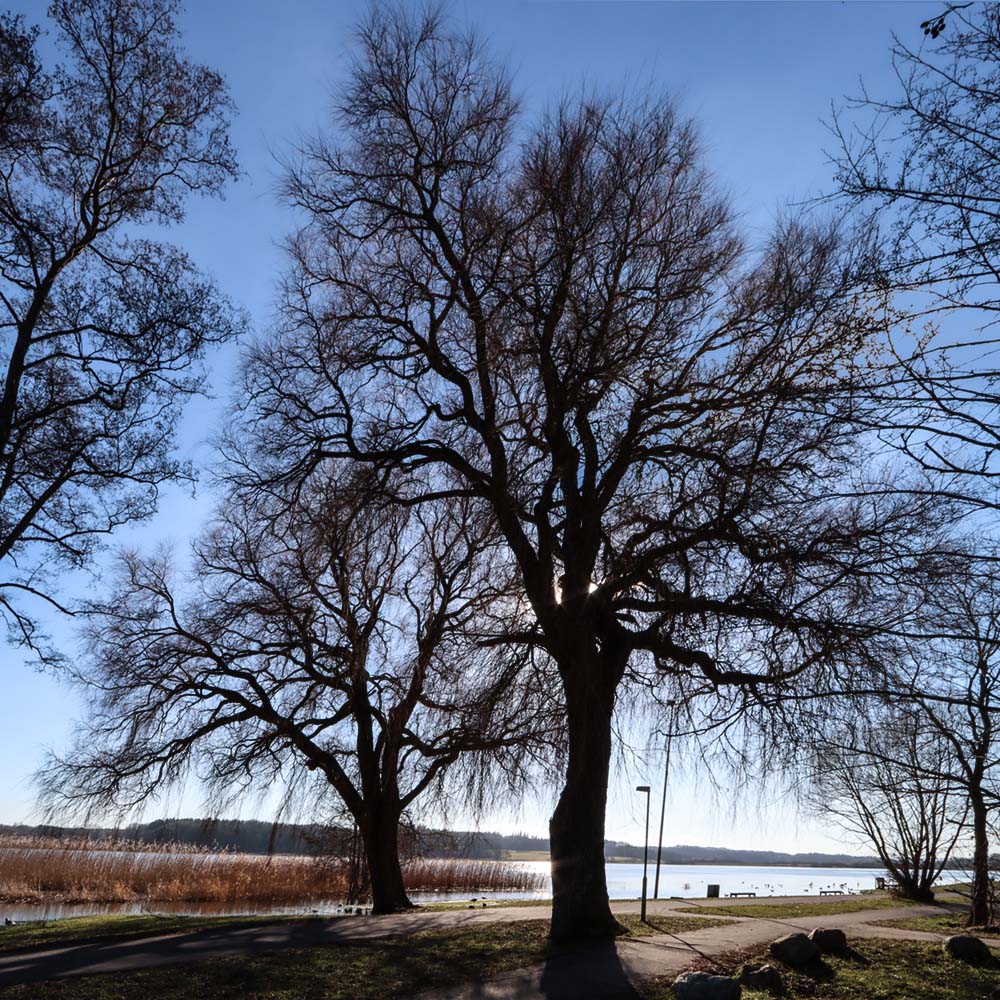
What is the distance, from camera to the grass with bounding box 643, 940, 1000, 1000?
862cm

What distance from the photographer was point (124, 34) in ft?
35.7

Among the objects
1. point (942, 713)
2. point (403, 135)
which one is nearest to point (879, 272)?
point (942, 713)

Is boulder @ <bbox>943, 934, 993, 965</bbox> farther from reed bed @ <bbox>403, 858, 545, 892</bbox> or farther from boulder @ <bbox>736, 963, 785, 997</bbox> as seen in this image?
reed bed @ <bbox>403, 858, 545, 892</bbox>

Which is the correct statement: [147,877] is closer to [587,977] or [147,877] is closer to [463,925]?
[463,925]

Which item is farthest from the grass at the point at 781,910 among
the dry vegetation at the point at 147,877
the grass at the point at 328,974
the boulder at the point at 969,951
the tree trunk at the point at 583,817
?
the dry vegetation at the point at 147,877

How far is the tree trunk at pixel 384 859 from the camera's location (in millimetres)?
18844

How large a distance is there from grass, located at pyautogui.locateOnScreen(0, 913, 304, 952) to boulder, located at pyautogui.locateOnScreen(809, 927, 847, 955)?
8599mm

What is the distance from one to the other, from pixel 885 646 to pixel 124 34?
1140 cm

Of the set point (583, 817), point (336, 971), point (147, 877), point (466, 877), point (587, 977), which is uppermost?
point (583, 817)

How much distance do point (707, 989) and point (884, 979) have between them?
296 centimetres

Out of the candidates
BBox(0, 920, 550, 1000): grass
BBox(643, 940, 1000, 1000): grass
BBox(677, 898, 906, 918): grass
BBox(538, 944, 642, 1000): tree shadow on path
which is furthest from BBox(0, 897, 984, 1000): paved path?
BBox(677, 898, 906, 918): grass

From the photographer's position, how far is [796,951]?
10.2m

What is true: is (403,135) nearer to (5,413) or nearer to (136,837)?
(5,413)

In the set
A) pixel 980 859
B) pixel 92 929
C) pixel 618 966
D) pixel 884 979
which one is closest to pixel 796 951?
pixel 884 979
